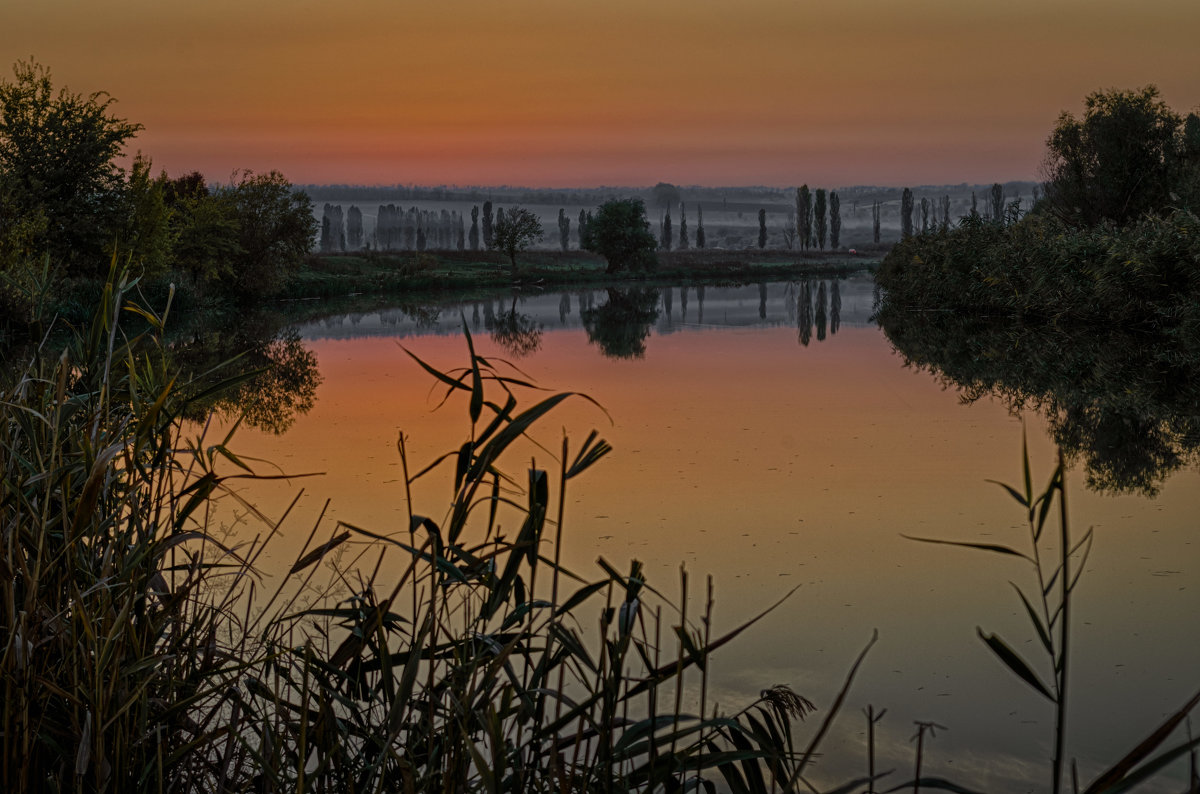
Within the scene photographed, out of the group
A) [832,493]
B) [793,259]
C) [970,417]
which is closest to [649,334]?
[970,417]

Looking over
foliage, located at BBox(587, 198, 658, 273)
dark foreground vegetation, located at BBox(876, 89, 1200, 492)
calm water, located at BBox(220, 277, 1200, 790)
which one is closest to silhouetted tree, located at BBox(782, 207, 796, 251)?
foliage, located at BBox(587, 198, 658, 273)

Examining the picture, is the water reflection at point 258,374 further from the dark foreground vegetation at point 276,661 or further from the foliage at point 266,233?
the foliage at point 266,233

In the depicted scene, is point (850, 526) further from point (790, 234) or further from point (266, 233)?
point (790, 234)

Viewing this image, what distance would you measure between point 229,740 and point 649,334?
21.4 metres

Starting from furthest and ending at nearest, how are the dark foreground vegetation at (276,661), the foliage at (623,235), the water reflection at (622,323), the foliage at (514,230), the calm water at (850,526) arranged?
the foliage at (623,235) → the foliage at (514,230) → the water reflection at (622,323) → the calm water at (850,526) → the dark foreground vegetation at (276,661)

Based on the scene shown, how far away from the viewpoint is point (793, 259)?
3696 inches

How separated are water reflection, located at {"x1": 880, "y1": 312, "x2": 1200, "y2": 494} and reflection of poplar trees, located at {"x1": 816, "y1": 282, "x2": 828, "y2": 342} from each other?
1799 mm

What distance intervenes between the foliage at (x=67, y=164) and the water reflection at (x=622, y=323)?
39.8 ft

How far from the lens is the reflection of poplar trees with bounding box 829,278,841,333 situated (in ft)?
86.6

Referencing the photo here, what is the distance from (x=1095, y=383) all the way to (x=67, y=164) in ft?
80.9

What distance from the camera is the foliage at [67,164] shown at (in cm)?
2834

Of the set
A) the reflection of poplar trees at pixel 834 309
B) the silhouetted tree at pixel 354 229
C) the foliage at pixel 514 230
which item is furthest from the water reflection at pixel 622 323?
the silhouetted tree at pixel 354 229

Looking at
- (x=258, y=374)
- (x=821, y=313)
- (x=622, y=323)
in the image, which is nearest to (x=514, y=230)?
(x=821, y=313)

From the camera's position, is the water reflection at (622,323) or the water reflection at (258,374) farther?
the water reflection at (622,323)
